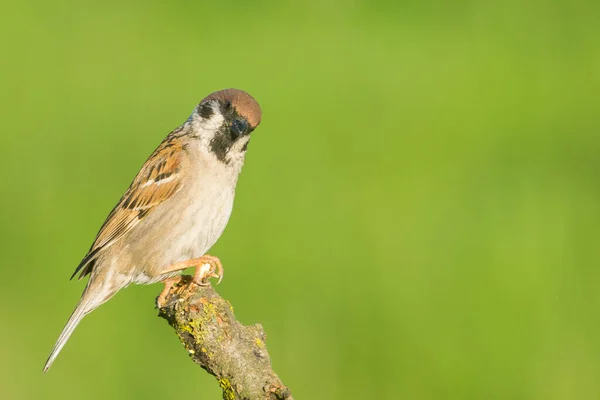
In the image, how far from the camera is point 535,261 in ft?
22.9

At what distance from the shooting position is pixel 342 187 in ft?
24.8

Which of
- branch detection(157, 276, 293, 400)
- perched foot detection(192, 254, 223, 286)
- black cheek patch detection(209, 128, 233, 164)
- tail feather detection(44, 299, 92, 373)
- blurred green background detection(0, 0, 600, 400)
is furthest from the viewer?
blurred green background detection(0, 0, 600, 400)

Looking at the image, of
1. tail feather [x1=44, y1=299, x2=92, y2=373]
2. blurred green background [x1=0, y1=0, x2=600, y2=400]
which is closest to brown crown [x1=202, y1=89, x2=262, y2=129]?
tail feather [x1=44, y1=299, x2=92, y2=373]

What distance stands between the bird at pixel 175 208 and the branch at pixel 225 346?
954mm

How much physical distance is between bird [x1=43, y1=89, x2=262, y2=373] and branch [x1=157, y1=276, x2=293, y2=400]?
954 mm

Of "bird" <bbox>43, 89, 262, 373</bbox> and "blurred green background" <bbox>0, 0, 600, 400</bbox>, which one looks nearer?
"bird" <bbox>43, 89, 262, 373</bbox>

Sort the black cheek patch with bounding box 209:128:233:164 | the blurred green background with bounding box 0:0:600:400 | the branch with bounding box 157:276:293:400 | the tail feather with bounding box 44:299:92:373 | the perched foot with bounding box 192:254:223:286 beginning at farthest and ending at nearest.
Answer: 1. the blurred green background with bounding box 0:0:600:400
2. the black cheek patch with bounding box 209:128:233:164
3. the tail feather with bounding box 44:299:92:373
4. the perched foot with bounding box 192:254:223:286
5. the branch with bounding box 157:276:293:400

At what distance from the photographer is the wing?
4.66 meters

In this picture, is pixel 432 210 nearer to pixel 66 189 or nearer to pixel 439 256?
pixel 439 256

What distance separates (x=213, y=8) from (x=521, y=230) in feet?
12.8

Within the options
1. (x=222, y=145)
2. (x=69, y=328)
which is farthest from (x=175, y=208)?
(x=69, y=328)

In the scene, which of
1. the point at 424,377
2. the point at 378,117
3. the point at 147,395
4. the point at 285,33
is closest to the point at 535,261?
the point at 424,377

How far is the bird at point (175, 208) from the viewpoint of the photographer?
15.0 feet

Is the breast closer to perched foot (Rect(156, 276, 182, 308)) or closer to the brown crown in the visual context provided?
the brown crown
